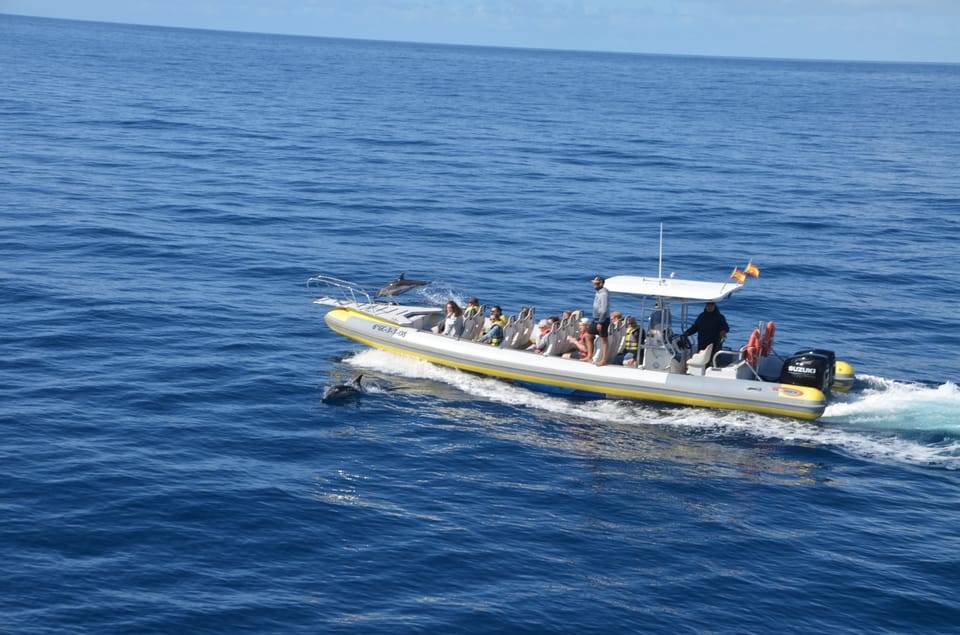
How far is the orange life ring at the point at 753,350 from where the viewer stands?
2531 centimetres

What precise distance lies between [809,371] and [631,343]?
415 centimetres

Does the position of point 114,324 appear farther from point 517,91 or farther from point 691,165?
point 517,91

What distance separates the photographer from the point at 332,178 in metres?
57.4

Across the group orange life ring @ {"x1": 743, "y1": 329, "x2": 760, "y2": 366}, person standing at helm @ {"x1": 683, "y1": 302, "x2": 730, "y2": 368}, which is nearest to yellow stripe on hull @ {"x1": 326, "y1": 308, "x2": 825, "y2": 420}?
orange life ring @ {"x1": 743, "y1": 329, "x2": 760, "y2": 366}

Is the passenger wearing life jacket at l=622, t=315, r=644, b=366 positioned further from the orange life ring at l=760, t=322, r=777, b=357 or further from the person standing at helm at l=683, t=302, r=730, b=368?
the orange life ring at l=760, t=322, r=777, b=357

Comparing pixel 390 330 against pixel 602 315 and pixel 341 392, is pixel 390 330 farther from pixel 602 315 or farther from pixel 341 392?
pixel 602 315

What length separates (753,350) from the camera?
2539cm

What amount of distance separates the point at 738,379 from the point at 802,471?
321 cm

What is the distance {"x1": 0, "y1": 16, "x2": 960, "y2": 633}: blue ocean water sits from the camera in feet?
56.6

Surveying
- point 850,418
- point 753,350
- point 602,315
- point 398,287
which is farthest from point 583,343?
point 850,418

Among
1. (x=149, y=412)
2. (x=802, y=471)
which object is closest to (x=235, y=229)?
(x=149, y=412)

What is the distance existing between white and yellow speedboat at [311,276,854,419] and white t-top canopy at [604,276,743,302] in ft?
0.07

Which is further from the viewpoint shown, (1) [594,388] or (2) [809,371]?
(1) [594,388]

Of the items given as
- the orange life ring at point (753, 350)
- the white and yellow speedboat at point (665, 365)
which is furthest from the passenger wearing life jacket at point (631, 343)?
the orange life ring at point (753, 350)
